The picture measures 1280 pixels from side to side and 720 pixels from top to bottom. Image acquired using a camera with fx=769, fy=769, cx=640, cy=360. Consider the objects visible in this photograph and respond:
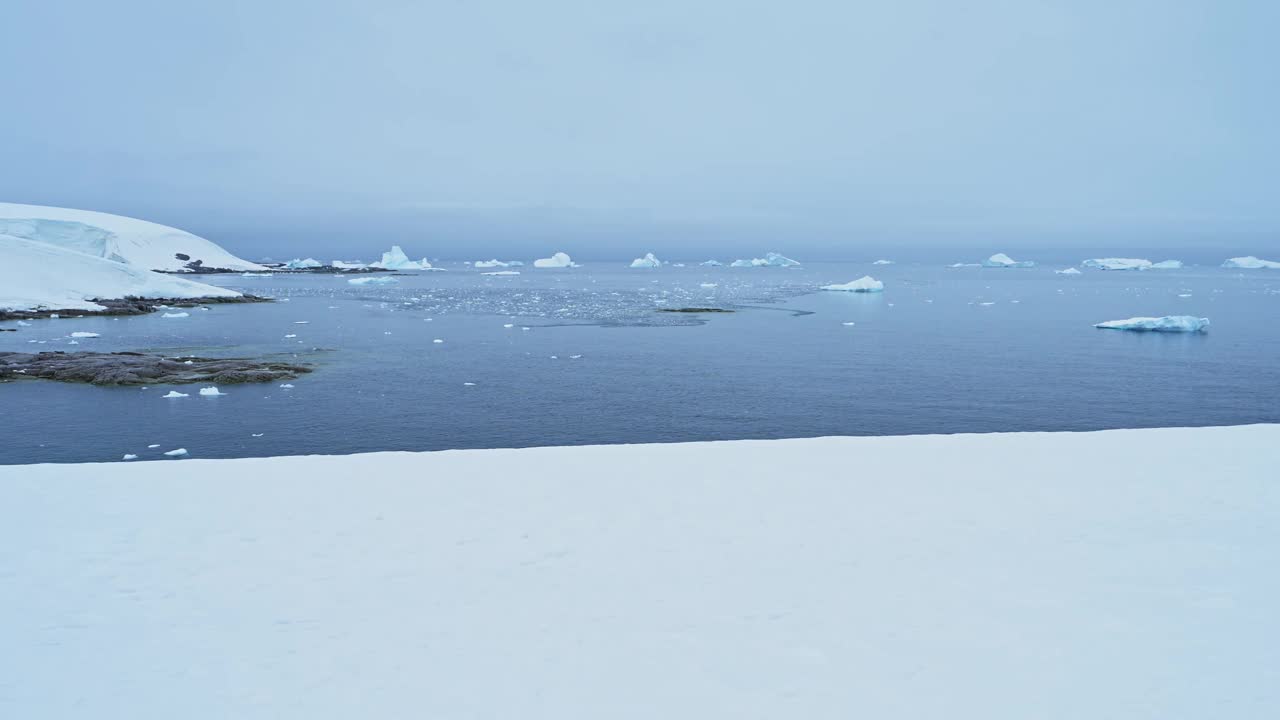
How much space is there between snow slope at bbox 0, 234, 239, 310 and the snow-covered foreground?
116 ft

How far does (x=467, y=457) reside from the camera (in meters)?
7.61

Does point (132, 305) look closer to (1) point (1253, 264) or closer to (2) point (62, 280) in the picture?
(2) point (62, 280)

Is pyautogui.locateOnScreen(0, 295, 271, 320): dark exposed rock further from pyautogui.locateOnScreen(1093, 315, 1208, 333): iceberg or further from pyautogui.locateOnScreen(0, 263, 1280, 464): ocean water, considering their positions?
pyautogui.locateOnScreen(1093, 315, 1208, 333): iceberg

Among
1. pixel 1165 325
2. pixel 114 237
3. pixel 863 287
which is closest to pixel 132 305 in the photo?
pixel 114 237

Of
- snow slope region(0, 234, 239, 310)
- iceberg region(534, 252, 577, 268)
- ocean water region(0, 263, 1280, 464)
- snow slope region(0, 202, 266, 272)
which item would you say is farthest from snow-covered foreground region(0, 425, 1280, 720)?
iceberg region(534, 252, 577, 268)

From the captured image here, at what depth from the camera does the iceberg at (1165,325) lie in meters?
29.9

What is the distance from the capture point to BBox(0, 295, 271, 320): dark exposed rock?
3228 cm

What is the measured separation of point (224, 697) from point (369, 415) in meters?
11.9

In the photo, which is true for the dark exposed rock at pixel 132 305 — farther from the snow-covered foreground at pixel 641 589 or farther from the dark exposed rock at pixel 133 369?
the snow-covered foreground at pixel 641 589

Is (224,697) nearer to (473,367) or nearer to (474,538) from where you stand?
(474,538)

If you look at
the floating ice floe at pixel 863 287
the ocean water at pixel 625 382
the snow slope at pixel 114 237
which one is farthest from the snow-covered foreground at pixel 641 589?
the snow slope at pixel 114 237

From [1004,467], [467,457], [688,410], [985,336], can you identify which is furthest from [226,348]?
[985,336]

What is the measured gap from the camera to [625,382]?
63.0 feet

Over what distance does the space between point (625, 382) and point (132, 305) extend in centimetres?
2993
